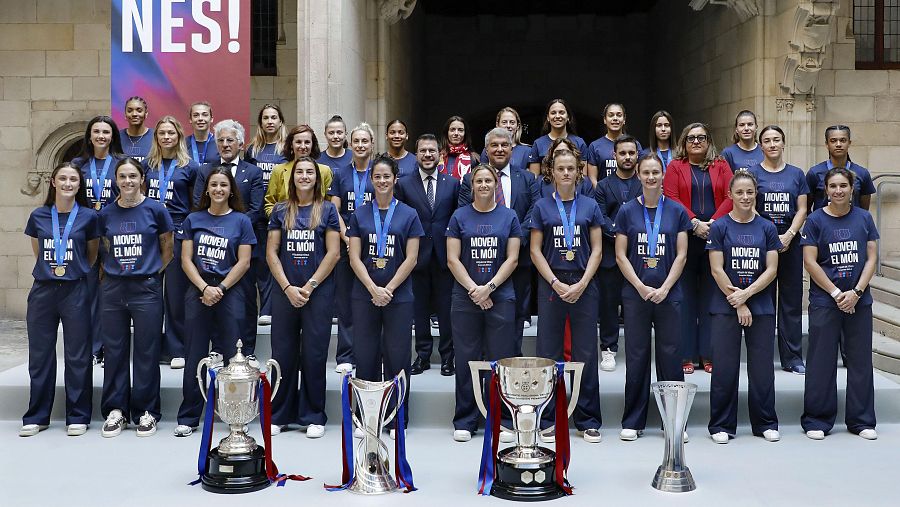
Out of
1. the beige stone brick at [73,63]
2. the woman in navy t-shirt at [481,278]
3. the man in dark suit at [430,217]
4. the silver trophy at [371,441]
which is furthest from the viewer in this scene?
the beige stone brick at [73,63]

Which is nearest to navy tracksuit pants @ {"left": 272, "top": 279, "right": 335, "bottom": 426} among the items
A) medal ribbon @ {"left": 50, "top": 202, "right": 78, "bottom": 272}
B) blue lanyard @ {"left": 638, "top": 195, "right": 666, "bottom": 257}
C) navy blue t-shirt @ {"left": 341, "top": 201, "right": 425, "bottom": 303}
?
navy blue t-shirt @ {"left": 341, "top": 201, "right": 425, "bottom": 303}

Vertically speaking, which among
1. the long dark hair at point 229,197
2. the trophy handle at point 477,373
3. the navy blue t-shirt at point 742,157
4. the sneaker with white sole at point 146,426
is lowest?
the sneaker with white sole at point 146,426

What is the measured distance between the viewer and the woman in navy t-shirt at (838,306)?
667 centimetres

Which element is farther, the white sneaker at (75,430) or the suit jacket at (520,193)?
the suit jacket at (520,193)

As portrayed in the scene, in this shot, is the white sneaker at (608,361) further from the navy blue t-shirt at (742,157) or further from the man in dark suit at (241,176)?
the man in dark suit at (241,176)

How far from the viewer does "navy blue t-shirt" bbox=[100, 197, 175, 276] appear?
6.77 m

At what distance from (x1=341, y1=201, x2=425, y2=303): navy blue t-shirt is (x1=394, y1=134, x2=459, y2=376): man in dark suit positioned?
1.53 feet

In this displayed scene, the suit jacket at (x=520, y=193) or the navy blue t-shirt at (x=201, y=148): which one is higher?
the navy blue t-shirt at (x=201, y=148)

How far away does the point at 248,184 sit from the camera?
7566 mm

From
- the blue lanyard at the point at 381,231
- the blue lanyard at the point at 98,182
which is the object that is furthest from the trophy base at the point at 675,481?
the blue lanyard at the point at 98,182

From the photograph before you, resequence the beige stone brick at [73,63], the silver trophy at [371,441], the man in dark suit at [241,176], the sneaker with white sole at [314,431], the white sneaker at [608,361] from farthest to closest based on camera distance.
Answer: the beige stone brick at [73,63] < the white sneaker at [608,361] < the man in dark suit at [241,176] < the sneaker with white sole at [314,431] < the silver trophy at [371,441]

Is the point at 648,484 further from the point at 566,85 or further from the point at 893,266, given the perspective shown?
the point at 566,85

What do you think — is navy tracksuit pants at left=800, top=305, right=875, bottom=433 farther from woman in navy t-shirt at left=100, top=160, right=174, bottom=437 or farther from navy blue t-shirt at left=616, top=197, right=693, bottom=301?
woman in navy t-shirt at left=100, top=160, right=174, bottom=437

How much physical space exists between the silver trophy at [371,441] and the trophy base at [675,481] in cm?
149
